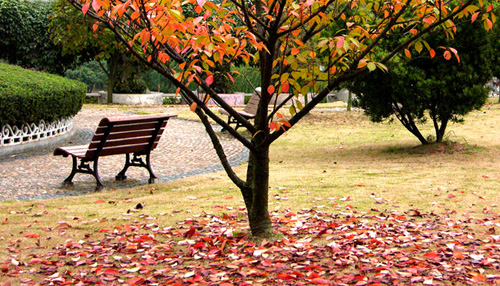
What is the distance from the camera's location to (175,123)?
15656 millimetres

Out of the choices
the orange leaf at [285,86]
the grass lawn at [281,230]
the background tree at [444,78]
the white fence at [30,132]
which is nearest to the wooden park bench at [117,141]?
the grass lawn at [281,230]

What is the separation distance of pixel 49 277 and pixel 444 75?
7.31 m

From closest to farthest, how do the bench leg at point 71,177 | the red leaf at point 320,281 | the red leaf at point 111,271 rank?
the red leaf at point 320,281
the red leaf at point 111,271
the bench leg at point 71,177

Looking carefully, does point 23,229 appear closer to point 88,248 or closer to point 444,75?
point 88,248

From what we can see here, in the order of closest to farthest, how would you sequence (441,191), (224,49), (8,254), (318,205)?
1. (224,49)
2. (8,254)
3. (318,205)
4. (441,191)

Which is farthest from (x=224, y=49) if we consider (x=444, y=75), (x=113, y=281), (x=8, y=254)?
(x=444, y=75)

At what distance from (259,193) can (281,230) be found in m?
0.59

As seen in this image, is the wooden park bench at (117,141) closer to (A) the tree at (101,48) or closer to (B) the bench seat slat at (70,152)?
(B) the bench seat slat at (70,152)

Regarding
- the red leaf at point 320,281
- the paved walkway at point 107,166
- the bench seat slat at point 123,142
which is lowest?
the paved walkway at point 107,166

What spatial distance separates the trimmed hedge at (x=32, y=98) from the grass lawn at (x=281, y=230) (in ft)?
11.4

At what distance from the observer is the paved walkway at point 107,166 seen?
25.8 feet

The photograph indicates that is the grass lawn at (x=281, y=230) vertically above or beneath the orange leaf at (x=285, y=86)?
beneath

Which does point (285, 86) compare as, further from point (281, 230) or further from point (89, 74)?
point (89, 74)

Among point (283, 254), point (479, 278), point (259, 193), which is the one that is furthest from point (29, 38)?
point (479, 278)
